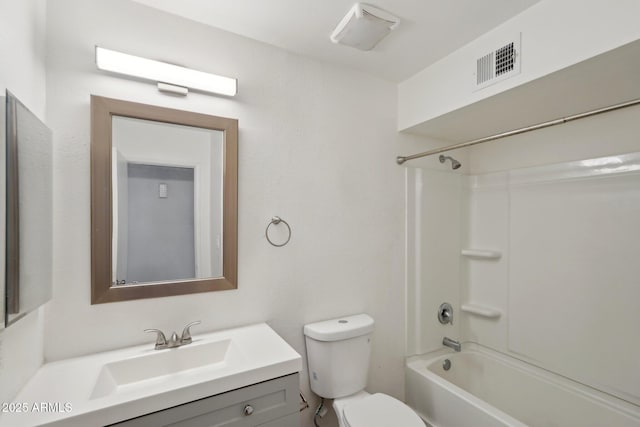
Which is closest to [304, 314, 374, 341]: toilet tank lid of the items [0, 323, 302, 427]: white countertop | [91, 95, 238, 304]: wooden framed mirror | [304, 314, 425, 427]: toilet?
[304, 314, 425, 427]: toilet

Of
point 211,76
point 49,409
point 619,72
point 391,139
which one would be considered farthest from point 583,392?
point 211,76

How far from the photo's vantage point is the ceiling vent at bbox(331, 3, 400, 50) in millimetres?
1360

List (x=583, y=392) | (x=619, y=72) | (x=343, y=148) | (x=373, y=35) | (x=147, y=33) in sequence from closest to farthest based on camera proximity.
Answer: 1. (x=619, y=72)
2. (x=147, y=33)
3. (x=373, y=35)
4. (x=583, y=392)
5. (x=343, y=148)

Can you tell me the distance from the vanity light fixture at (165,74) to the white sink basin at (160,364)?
1.19 m

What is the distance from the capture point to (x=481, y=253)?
2.28m

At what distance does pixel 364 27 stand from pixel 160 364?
181 centimetres

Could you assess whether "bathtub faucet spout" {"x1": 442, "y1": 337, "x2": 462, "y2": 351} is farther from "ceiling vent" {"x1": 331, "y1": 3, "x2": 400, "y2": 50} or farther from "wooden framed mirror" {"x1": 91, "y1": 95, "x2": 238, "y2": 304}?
"ceiling vent" {"x1": 331, "y1": 3, "x2": 400, "y2": 50}

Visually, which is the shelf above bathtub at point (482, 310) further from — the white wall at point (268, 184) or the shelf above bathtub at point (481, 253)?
the white wall at point (268, 184)

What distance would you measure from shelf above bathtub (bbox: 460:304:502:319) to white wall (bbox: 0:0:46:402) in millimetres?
2586

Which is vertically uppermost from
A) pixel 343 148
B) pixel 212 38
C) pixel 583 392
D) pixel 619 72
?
pixel 212 38

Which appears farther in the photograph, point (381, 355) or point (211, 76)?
point (381, 355)

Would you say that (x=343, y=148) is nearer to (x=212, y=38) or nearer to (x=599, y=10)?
(x=212, y=38)

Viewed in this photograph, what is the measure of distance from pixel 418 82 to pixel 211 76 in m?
1.31

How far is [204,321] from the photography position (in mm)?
1456
